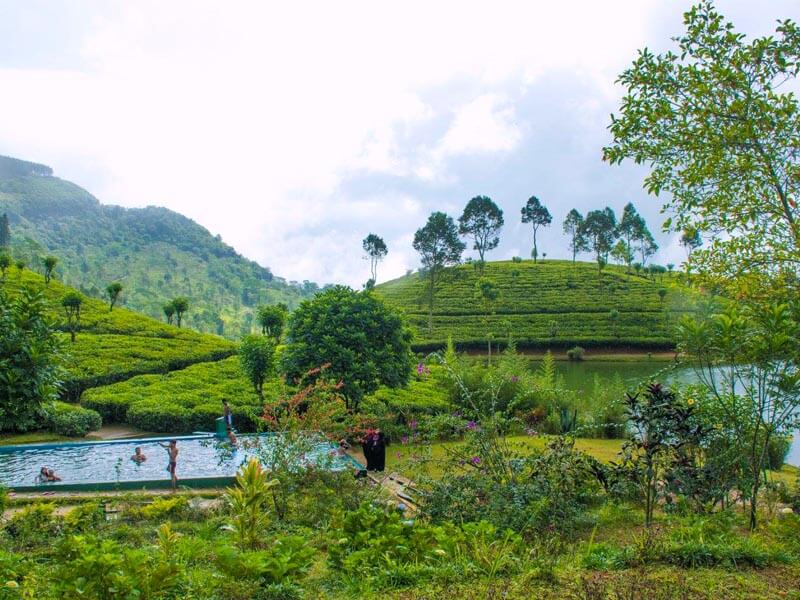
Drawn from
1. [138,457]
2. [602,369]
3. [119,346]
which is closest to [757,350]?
[138,457]

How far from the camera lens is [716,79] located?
18.3ft

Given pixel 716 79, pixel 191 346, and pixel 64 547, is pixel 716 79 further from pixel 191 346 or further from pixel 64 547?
pixel 191 346

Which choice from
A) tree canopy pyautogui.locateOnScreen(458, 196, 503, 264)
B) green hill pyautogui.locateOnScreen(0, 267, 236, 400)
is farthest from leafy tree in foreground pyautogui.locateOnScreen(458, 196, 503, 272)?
green hill pyautogui.locateOnScreen(0, 267, 236, 400)

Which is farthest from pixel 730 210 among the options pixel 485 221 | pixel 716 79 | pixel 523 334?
pixel 485 221

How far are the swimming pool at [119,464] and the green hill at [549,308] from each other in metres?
26.9

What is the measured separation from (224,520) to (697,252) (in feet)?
19.6

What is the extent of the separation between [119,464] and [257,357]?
18.4 ft

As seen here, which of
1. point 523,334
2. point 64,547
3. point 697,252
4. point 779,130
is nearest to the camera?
point 64,547

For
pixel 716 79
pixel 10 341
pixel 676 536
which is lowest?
pixel 676 536

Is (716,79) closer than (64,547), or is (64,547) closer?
(64,547)

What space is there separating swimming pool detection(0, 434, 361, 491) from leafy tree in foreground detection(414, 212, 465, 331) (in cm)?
3728

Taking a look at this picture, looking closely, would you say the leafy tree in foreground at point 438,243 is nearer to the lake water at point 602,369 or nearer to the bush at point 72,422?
the lake water at point 602,369

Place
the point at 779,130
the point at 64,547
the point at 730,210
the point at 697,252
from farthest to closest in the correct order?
the point at 697,252 → the point at 730,210 → the point at 779,130 → the point at 64,547

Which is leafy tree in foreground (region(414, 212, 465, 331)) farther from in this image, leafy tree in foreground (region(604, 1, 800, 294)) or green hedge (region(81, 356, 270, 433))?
leafy tree in foreground (region(604, 1, 800, 294))
